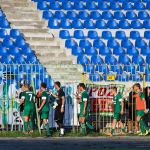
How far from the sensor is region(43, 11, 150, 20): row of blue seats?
3206cm

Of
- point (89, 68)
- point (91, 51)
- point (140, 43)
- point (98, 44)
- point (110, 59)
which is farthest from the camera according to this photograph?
point (140, 43)

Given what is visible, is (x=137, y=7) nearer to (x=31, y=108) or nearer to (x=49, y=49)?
(x=49, y=49)

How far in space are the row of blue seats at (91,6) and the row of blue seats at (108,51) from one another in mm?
3565

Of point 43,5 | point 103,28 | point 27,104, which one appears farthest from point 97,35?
point 27,104

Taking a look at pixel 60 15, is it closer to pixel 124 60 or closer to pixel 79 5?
pixel 79 5

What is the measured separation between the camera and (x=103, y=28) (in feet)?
104

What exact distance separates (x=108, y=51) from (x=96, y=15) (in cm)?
307

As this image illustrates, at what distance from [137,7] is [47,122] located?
14.5 m

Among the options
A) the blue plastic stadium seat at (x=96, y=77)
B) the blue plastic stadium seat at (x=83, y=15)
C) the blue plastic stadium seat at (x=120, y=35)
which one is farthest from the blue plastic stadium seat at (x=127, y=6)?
the blue plastic stadium seat at (x=96, y=77)

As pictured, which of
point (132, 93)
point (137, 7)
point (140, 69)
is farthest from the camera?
point (137, 7)

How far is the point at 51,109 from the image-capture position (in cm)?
Answer: 2186

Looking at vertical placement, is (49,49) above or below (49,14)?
below
